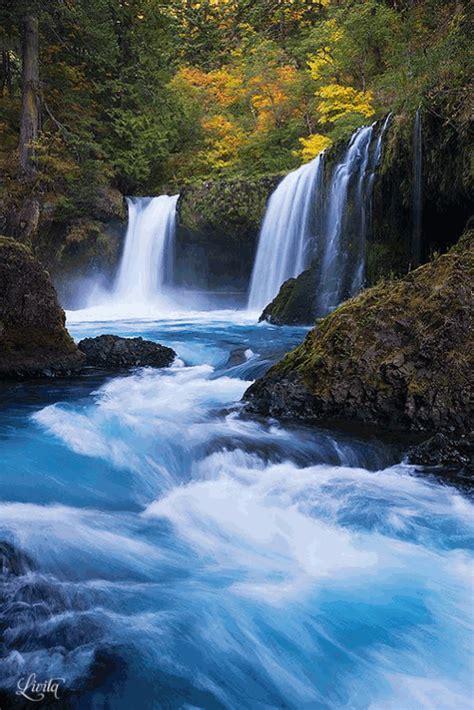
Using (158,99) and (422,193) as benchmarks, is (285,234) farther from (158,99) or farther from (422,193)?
(158,99)

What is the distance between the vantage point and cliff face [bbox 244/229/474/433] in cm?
495

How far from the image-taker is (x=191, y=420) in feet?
19.4

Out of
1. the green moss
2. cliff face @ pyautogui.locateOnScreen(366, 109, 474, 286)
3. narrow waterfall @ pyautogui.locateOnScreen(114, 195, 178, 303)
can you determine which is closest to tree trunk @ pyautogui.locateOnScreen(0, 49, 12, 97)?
narrow waterfall @ pyautogui.locateOnScreen(114, 195, 178, 303)

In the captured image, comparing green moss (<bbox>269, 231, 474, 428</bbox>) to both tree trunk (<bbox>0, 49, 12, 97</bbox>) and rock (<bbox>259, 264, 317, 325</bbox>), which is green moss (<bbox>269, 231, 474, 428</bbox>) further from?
tree trunk (<bbox>0, 49, 12, 97</bbox>)

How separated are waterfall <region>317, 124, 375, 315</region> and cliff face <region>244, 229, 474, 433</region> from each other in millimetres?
5455

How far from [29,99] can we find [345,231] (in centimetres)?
975

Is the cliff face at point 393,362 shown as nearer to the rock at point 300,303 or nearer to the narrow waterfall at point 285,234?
the rock at point 300,303

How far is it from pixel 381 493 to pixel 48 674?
106 inches

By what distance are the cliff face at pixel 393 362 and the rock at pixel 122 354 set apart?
3.02 metres

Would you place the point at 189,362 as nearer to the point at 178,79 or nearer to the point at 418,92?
the point at 418,92

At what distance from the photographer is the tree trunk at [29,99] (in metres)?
14.9

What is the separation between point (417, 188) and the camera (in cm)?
844

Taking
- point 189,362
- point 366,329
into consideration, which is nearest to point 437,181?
point 366,329

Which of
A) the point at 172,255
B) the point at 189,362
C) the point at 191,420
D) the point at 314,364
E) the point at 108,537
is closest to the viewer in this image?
the point at 108,537
